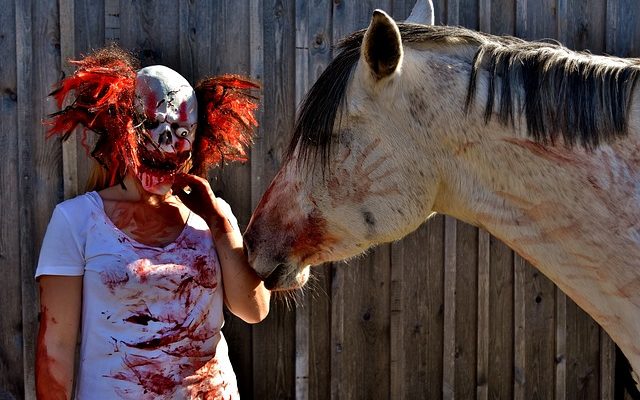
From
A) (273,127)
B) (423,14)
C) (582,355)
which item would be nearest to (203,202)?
(423,14)

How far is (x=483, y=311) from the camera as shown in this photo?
356cm

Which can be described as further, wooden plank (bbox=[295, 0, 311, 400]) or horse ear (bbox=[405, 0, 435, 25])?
wooden plank (bbox=[295, 0, 311, 400])

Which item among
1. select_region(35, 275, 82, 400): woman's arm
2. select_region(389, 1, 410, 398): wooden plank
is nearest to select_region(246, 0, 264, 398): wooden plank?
select_region(389, 1, 410, 398): wooden plank

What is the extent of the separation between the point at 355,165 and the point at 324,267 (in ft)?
5.45

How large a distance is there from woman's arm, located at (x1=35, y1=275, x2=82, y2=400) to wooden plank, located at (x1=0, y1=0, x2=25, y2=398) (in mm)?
1484

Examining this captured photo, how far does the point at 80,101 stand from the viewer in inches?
73.5

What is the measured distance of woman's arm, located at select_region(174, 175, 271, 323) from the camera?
1.98 metres

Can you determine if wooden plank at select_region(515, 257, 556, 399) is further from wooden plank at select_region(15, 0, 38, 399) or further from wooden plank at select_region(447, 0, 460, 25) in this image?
wooden plank at select_region(15, 0, 38, 399)

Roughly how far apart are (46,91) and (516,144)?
224 centimetres

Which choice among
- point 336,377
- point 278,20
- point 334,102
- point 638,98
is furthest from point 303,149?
point 336,377

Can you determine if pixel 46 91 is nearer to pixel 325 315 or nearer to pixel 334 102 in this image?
pixel 325 315

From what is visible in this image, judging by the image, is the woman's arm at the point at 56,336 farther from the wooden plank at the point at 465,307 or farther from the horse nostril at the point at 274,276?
the wooden plank at the point at 465,307

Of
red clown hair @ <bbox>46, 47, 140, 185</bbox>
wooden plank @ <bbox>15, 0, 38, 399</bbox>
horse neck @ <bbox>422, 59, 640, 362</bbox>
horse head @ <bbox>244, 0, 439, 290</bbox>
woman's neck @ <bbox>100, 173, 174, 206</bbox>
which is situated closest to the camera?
horse neck @ <bbox>422, 59, 640, 362</bbox>

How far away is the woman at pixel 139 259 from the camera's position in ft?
5.77
